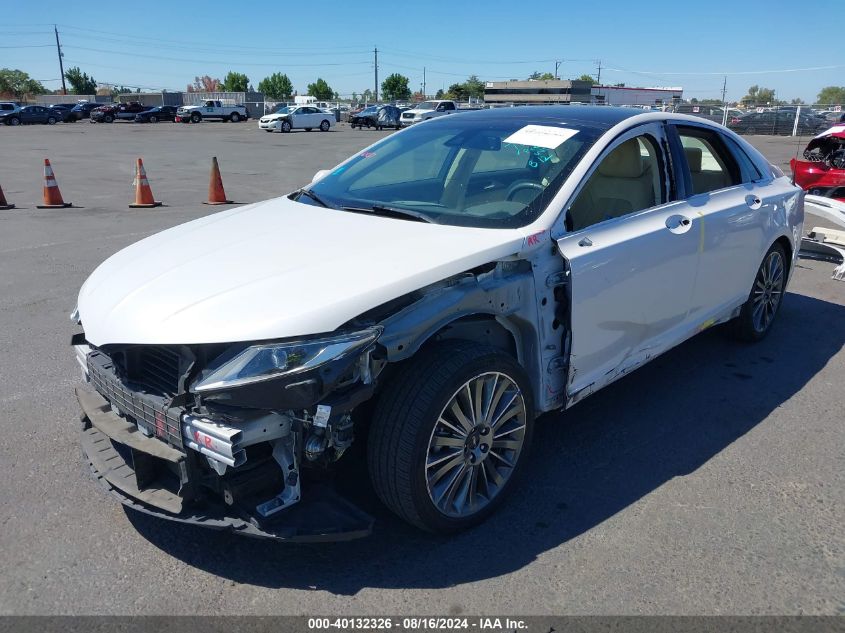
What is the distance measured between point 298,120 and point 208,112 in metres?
16.3

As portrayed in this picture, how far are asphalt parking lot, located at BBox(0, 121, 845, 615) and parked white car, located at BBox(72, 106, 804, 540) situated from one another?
0.91 feet

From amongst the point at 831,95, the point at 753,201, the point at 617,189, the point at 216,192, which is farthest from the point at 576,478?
the point at 831,95

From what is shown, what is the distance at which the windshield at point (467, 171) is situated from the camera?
3.41 m

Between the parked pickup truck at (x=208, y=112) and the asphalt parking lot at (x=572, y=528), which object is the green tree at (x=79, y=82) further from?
the asphalt parking lot at (x=572, y=528)

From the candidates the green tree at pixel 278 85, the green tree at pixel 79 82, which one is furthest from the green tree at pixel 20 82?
the green tree at pixel 278 85

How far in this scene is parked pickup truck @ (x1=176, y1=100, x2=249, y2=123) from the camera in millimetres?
53344

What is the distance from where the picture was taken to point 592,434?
3.89 metres

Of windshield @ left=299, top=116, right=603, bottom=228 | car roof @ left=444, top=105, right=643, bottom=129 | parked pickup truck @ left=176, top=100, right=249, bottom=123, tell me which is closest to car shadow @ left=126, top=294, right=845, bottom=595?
windshield @ left=299, top=116, right=603, bottom=228

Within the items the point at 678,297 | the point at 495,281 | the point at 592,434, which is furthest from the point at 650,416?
the point at 495,281

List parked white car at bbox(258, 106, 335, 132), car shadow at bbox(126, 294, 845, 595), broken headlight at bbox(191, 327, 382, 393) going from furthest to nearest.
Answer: parked white car at bbox(258, 106, 335, 132) < car shadow at bbox(126, 294, 845, 595) < broken headlight at bbox(191, 327, 382, 393)

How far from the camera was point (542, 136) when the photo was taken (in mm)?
3748

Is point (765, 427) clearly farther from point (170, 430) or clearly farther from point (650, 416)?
point (170, 430)

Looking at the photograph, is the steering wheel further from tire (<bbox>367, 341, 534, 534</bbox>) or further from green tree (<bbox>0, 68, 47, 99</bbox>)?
green tree (<bbox>0, 68, 47, 99</bbox>)

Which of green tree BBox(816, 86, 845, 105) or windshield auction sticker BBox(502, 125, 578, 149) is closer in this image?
windshield auction sticker BBox(502, 125, 578, 149)
